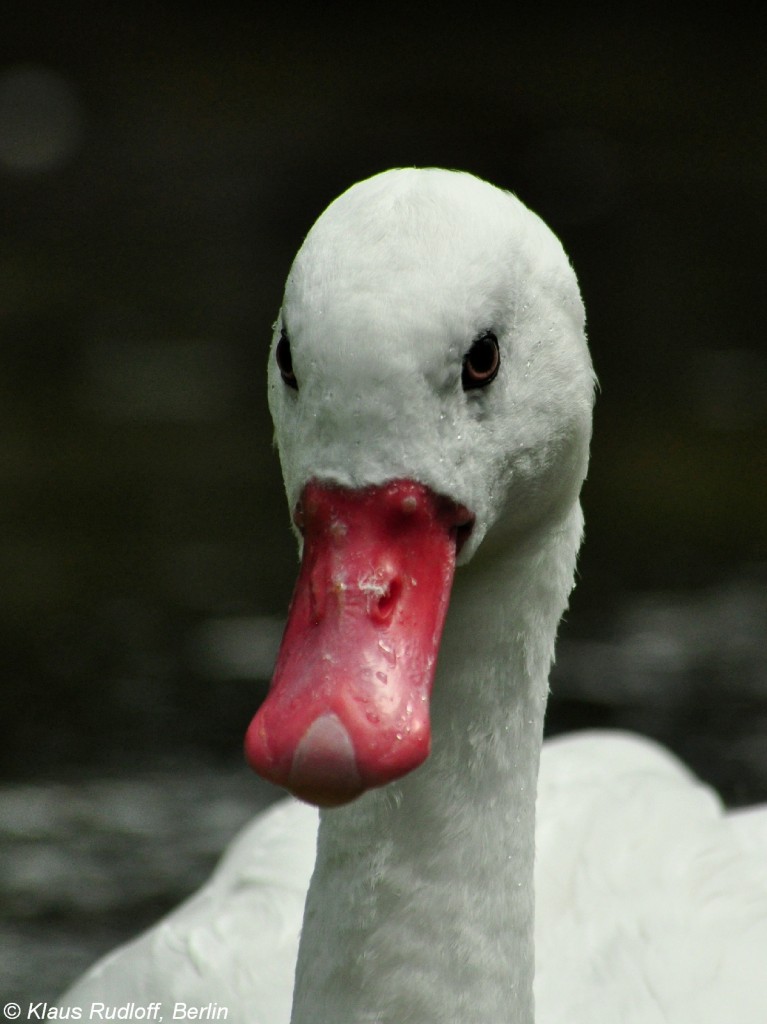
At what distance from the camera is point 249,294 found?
862 centimetres

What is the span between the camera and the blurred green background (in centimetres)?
598

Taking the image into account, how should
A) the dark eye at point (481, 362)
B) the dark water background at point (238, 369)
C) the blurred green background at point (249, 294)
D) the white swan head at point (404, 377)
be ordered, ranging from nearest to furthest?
the white swan head at point (404, 377) → the dark eye at point (481, 362) → the dark water background at point (238, 369) → the blurred green background at point (249, 294)

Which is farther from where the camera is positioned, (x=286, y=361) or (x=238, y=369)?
(x=238, y=369)

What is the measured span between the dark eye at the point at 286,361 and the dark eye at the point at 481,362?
0.68ft

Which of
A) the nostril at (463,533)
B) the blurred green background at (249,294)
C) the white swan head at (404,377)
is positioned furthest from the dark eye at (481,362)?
the blurred green background at (249,294)

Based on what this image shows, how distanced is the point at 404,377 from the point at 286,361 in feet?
0.70

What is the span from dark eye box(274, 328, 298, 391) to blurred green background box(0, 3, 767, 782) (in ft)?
11.2

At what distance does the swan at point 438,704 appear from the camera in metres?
1.89

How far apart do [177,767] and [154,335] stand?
335 cm

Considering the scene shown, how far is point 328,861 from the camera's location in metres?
2.36

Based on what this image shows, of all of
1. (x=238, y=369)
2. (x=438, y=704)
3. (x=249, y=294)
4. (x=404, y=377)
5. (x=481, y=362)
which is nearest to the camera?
(x=404, y=377)

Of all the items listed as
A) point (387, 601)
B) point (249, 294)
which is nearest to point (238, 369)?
point (249, 294)

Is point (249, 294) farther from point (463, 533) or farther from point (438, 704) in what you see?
point (463, 533)

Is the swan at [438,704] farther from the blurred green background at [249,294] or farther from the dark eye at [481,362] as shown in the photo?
the blurred green background at [249,294]
